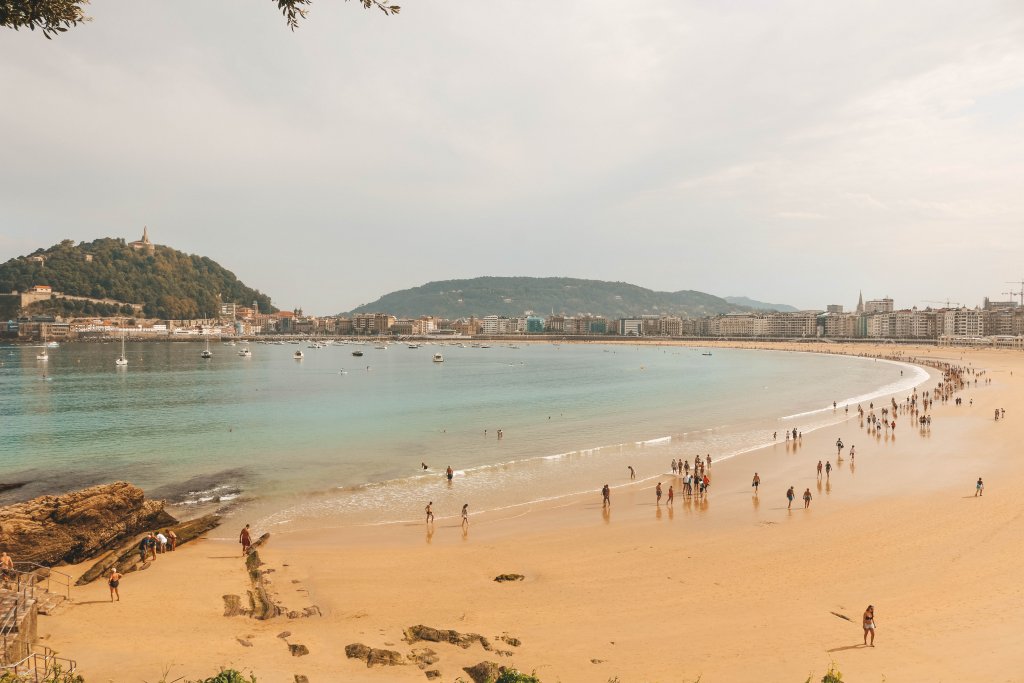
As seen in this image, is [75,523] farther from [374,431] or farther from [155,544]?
[374,431]

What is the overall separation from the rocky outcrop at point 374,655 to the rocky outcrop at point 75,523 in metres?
8.30

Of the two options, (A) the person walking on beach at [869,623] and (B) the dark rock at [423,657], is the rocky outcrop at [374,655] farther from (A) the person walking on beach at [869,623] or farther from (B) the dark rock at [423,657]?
(A) the person walking on beach at [869,623]

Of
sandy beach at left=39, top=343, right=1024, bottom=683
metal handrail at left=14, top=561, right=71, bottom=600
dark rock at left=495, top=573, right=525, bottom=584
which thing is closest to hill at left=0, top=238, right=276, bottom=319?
metal handrail at left=14, top=561, right=71, bottom=600

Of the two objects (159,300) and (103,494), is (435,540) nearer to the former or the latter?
(103,494)

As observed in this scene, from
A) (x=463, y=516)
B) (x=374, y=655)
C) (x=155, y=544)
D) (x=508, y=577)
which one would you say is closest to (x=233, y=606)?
(x=374, y=655)

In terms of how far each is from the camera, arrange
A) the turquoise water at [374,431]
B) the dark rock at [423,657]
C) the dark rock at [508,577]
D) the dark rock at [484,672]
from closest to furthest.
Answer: the dark rock at [484,672] → the dark rock at [423,657] → the dark rock at [508,577] → the turquoise water at [374,431]

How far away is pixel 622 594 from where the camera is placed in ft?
38.5

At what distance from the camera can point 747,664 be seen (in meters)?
8.90

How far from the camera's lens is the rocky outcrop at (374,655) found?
878 centimetres

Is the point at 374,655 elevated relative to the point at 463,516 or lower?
elevated

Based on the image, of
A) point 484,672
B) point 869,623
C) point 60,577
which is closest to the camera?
point 484,672

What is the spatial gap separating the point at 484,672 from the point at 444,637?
1.52 meters

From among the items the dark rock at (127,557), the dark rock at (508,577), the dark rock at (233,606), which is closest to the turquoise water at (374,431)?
the dark rock at (127,557)

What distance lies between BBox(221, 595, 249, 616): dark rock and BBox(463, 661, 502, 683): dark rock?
Answer: 4.94 m
